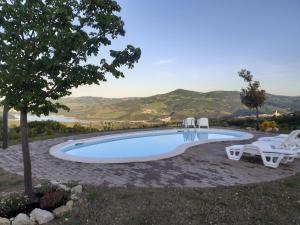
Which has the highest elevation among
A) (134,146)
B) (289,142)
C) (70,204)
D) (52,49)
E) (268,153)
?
(52,49)

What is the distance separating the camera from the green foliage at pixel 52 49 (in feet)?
13.3

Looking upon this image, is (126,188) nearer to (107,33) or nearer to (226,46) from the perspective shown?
(107,33)

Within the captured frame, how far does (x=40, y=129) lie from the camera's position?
16.6 metres

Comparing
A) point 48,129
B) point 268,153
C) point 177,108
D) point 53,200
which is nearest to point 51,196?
point 53,200

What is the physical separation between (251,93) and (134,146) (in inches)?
403

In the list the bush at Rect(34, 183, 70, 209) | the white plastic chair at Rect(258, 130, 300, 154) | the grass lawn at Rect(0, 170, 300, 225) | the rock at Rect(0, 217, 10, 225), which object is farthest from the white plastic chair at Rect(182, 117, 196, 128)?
the rock at Rect(0, 217, 10, 225)

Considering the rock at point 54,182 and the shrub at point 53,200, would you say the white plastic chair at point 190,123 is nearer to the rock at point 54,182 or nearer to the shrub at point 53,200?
the rock at point 54,182

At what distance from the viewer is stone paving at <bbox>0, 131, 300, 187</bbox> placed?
6.21 m

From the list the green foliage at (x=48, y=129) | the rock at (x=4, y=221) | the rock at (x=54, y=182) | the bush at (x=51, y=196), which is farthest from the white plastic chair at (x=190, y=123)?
the rock at (x=4, y=221)

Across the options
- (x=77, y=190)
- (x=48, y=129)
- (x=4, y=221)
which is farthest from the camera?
(x=48, y=129)

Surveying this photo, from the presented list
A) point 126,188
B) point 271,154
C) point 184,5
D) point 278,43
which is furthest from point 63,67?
point 278,43

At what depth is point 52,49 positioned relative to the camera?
4.31 metres

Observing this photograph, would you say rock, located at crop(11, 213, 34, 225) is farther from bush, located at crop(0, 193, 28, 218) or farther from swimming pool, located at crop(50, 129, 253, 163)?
swimming pool, located at crop(50, 129, 253, 163)

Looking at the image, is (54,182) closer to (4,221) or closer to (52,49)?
(4,221)
